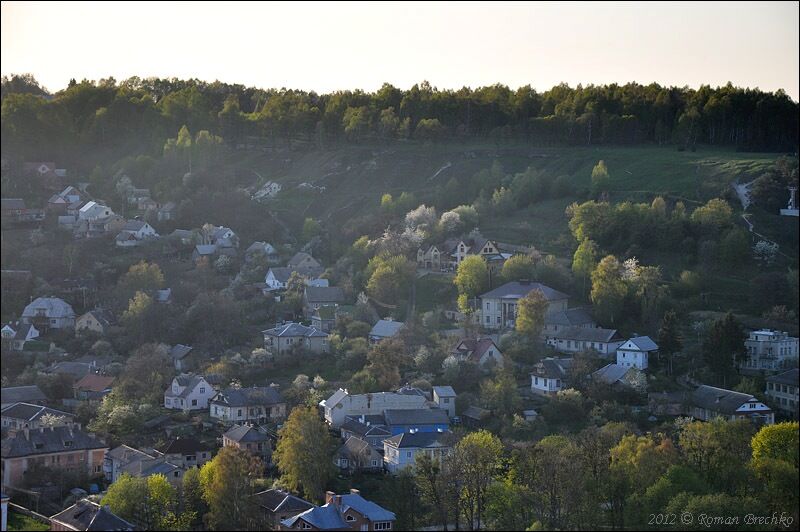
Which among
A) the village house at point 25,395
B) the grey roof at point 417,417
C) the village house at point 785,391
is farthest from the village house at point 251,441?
the village house at point 785,391

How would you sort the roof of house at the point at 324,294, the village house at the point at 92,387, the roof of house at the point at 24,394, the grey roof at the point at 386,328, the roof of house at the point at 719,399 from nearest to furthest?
1. the roof of house at the point at 719,399
2. the roof of house at the point at 24,394
3. the village house at the point at 92,387
4. the grey roof at the point at 386,328
5. the roof of house at the point at 324,294

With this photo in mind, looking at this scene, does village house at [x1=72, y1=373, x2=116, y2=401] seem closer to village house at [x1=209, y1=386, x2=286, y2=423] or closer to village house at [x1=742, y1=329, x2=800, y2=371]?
village house at [x1=209, y1=386, x2=286, y2=423]

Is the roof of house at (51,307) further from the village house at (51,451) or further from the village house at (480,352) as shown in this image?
the village house at (480,352)

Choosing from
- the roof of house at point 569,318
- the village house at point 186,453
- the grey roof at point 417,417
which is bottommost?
the village house at point 186,453

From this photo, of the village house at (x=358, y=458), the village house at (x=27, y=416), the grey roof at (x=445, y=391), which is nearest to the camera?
the village house at (x=358, y=458)

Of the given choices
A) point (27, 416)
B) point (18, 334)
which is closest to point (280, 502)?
point (27, 416)

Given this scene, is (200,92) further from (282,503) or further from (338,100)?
(282,503)

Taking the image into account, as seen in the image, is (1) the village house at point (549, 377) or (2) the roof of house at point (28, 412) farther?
(1) the village house at point (549, 377)
